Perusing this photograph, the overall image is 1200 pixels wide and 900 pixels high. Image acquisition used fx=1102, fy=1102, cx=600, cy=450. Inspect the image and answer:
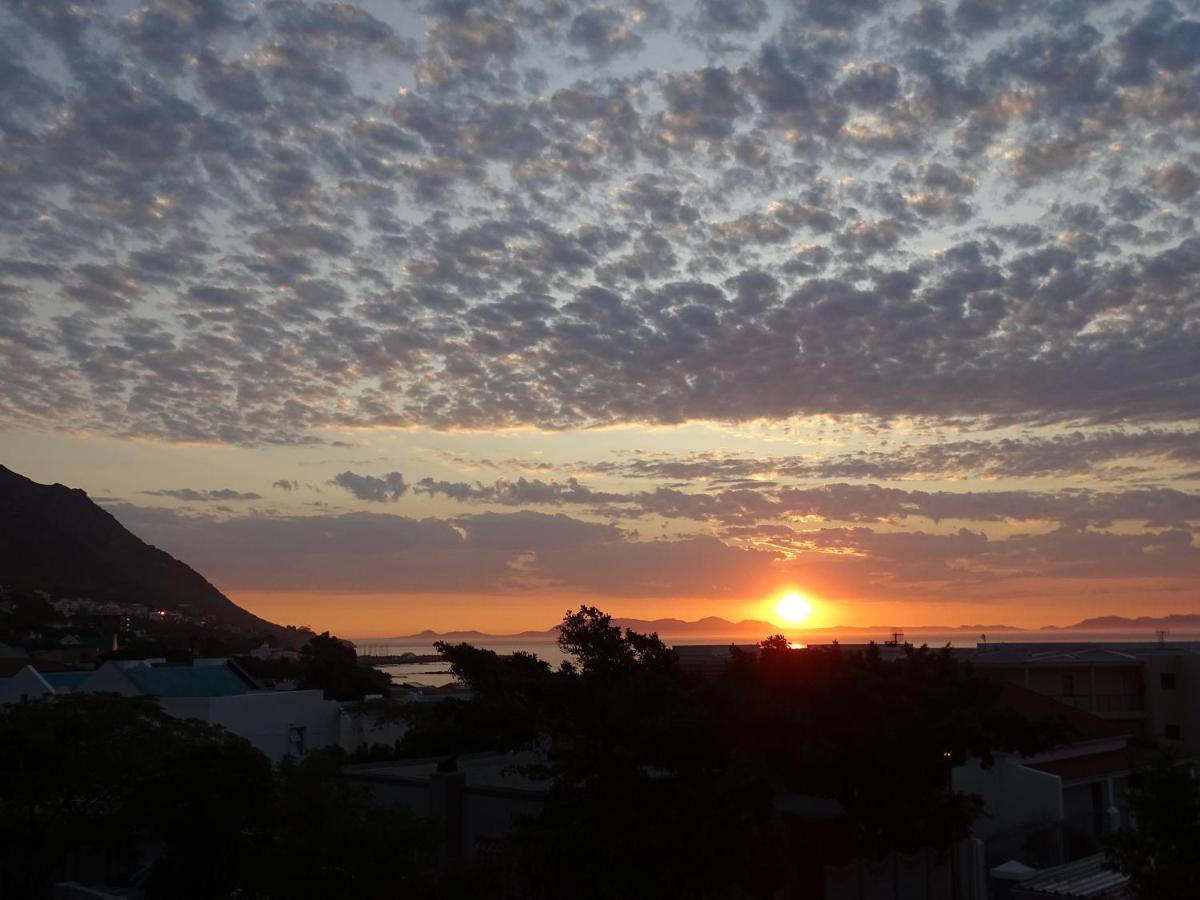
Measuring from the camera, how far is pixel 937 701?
17859mm

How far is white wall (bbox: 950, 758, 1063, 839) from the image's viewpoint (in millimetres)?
26247

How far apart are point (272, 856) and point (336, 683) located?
62.5m

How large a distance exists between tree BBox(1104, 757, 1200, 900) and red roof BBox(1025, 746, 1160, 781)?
533 inches

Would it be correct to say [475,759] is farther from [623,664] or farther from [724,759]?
[724,759]

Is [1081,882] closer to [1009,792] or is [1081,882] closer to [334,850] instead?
Result: [1009,792]

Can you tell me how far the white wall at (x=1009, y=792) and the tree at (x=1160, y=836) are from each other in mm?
10095

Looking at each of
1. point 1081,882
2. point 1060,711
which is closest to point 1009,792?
point 1060,711

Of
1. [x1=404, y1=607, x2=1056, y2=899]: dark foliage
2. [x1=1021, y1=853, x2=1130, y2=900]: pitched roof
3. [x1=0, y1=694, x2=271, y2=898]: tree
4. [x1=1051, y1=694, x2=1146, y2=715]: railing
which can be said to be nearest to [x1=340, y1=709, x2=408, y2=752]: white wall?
[x1=0, y1=694, x2=271, y2=898]: tree

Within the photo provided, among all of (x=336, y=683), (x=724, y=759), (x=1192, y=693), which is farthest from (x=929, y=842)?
(x=336, y=683)

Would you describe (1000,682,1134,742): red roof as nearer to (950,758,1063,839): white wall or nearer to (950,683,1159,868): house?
(950,683,1159,868): house

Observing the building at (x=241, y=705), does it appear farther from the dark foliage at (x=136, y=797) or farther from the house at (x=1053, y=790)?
the house at (x=1053, y=790)

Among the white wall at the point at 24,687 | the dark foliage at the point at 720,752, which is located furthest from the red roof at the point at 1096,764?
the white wall at the point at 24,687

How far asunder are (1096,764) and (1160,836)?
56.9ft

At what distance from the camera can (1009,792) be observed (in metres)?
27.2
